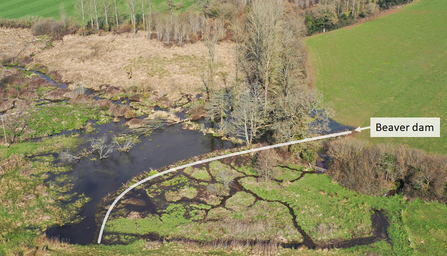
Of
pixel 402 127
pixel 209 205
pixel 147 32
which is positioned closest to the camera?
pixel 209 205

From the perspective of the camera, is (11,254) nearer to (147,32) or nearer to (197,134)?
(197,134)

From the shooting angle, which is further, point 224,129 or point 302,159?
point 224,129

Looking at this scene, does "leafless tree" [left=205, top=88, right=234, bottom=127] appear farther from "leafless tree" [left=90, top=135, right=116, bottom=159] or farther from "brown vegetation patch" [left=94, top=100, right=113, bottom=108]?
"brown vegetation patch" [left=94, top=100, right=113, bottom=108]

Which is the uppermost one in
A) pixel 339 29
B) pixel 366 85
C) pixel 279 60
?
pixel 339 29

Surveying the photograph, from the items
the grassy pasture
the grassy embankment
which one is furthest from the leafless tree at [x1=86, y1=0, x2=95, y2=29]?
the grassy embankment

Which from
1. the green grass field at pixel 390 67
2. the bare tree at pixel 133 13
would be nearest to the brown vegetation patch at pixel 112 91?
the bare tree at pixel 133 13

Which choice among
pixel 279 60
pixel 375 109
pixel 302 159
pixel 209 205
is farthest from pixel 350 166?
pixel 279 60

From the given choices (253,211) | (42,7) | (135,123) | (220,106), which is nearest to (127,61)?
(135,123)
